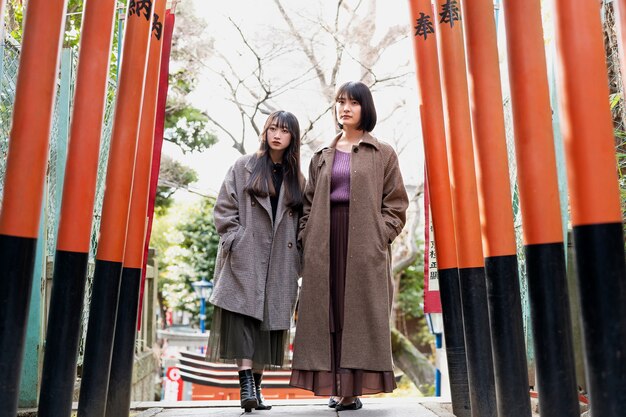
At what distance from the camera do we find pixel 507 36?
2.63m

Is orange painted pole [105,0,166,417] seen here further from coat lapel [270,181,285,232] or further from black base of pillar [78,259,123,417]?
coat lapel [270,181,285,232]

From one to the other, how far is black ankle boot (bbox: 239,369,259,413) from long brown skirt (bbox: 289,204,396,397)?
274mm

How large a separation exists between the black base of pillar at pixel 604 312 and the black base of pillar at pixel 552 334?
27 cm

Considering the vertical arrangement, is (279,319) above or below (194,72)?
below

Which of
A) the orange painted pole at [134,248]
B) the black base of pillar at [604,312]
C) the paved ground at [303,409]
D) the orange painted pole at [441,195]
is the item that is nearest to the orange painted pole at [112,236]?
the orange painted pole at [134,248]

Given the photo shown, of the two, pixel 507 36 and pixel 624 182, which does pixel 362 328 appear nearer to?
pixel 624 182

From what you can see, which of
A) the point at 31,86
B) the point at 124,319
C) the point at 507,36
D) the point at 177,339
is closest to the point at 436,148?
the point at 507,36

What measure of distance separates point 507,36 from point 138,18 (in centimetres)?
195

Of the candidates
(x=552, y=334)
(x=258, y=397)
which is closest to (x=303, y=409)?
(x=258, y=397)

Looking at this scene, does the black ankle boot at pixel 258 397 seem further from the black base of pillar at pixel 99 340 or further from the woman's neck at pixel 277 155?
the black base of pillar at pixel 99 340

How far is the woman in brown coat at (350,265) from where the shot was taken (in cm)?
494

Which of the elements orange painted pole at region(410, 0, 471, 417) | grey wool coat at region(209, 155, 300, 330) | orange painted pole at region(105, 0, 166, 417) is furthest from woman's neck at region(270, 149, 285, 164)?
orange painted pole at region(105, 0, 166, 417)

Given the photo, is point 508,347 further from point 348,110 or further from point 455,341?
point 348,110

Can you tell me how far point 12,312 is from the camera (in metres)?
2.60
